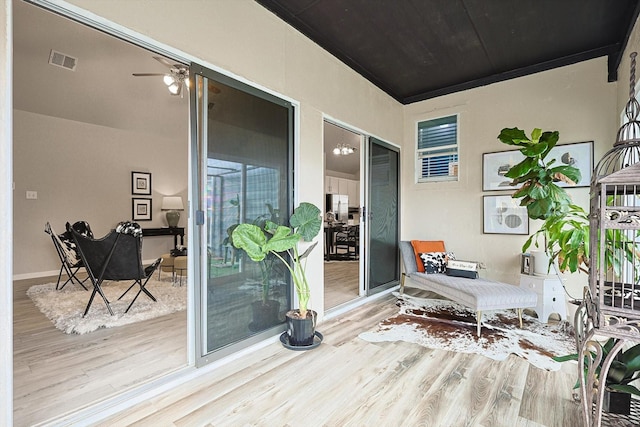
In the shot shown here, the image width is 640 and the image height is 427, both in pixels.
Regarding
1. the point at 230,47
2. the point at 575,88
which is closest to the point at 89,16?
the point at 230,47

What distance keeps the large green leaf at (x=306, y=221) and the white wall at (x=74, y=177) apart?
5.02 meters

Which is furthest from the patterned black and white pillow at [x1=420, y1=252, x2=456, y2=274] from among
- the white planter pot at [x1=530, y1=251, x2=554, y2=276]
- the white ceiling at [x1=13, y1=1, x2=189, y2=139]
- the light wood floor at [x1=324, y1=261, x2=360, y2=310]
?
the white ceiling at [x1=13, y1=1, x2=189, y2=139]

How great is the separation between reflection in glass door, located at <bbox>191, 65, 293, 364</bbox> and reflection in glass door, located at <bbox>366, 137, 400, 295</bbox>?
1.63 meters

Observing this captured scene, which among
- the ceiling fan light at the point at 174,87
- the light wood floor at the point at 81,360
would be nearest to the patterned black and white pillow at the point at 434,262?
the light wood floor at the point at 81,360

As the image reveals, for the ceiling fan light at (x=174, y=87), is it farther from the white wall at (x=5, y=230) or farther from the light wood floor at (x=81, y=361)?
the light wood floor at (x=81, y=361)

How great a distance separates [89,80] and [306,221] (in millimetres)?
4012

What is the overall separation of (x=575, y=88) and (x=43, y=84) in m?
6.99

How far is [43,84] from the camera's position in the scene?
4172mm

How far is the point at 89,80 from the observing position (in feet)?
13.8

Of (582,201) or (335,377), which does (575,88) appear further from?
(335,377)

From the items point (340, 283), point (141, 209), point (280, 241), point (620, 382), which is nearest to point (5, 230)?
point (280, 241)

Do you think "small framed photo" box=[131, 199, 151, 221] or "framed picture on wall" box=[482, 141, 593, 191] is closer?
"framed picture on wall" box=[482, 141, 593, 191]

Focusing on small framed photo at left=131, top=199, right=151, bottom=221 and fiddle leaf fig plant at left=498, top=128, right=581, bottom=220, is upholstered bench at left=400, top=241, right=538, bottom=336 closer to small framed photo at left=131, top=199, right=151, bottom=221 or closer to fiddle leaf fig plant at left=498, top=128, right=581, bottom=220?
fiddle leaf fig plant at left=498, top=128, right=581, bottom=220

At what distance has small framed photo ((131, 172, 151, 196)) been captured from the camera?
6.15 m
